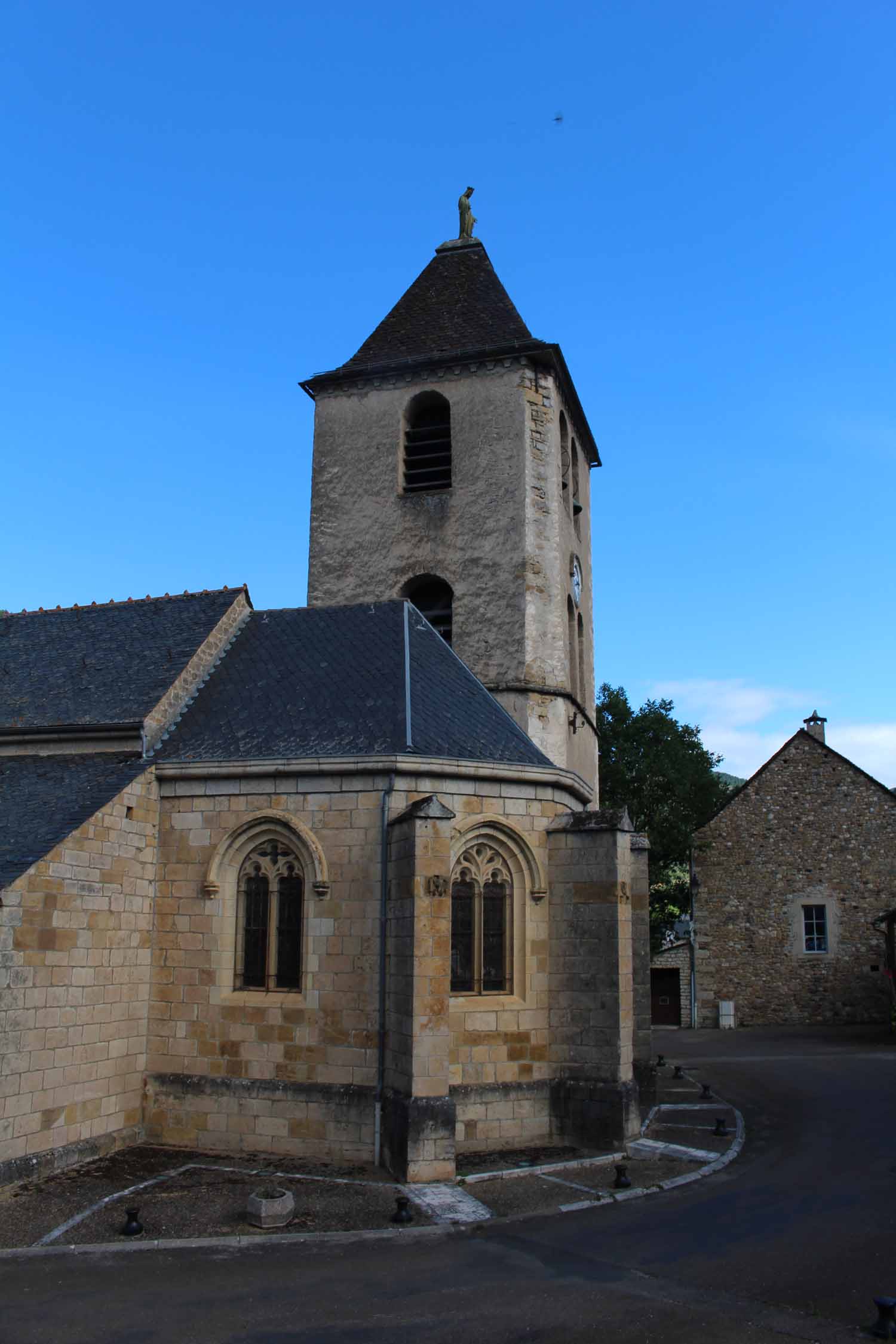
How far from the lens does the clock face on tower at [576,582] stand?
20734mm

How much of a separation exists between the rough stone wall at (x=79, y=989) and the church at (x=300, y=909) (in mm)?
29

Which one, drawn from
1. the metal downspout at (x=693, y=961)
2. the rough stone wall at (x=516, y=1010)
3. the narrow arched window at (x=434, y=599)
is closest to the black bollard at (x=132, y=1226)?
the rough stone wall at (x=516, y=1010)

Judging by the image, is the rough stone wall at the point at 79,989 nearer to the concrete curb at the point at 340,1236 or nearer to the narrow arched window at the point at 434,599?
the concrete curb at the point at 340,1236

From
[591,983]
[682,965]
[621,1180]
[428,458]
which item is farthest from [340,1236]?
[682,965]

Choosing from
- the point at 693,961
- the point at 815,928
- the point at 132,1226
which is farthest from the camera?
the point at 693,961

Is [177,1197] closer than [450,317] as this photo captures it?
Yes

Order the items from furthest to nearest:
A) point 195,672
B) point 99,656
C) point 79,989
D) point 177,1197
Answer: point 99,656 → point 195,672 → point 79,989 → point 177,1197

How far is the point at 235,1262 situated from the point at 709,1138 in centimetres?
657

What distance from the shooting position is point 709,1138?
12547 mm

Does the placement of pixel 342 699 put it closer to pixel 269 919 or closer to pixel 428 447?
pixel 269 919

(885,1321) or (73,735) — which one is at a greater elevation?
(73,735)

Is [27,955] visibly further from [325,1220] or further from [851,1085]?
[851,1085]

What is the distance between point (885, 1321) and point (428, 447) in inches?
652

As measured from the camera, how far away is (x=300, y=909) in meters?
12.2
